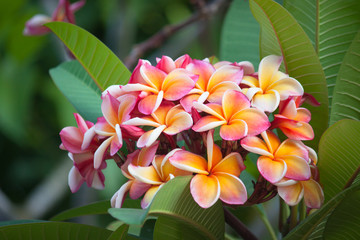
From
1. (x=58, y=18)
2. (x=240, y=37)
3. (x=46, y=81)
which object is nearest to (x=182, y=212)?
(x=240, y=37)

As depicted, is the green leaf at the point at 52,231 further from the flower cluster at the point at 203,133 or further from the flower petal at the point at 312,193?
the flower petal at the point at 312,193

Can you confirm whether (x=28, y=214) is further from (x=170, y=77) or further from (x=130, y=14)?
(x=170, y=77)

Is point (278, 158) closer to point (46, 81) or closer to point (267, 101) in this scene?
point (267, 101)

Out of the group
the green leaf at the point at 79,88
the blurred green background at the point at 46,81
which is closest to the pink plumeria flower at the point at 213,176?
the green leaf at the point at 79,88

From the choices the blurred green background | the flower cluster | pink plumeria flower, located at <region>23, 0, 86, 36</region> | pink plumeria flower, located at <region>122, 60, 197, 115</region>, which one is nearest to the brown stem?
the flower cluster

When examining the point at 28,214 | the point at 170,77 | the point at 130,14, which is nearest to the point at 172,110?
the point at 170,77

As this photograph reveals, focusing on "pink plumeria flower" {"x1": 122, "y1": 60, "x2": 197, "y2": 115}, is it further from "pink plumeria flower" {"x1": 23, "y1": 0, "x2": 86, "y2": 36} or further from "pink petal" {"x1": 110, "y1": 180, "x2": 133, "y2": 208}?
"pink plumeria flower" {"x1": 23, "y1": 0, "x2": 86, "y2": 36}

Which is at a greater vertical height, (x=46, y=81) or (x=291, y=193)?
(x=291, y=193)
